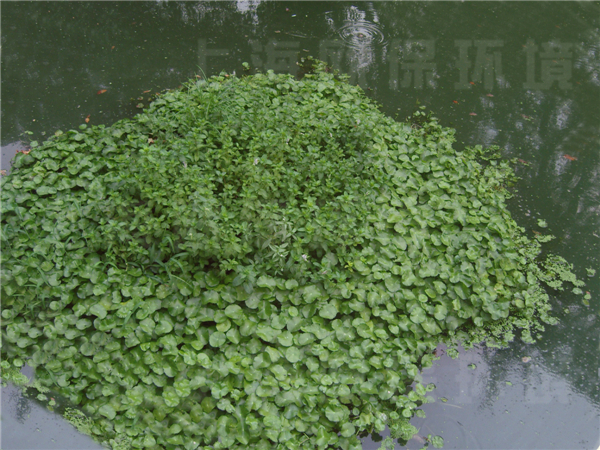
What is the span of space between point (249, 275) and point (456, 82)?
3.58 meters

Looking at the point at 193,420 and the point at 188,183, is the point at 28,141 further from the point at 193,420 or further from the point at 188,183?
the point at 193,420

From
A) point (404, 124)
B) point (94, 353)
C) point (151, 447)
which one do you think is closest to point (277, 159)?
point (404, 124)

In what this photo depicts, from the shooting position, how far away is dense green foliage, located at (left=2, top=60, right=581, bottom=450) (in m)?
2.87

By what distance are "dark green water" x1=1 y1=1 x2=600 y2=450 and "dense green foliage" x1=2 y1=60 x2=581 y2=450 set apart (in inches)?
12.6

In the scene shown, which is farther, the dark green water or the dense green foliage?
the dark green water

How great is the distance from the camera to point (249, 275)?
318 centimetres

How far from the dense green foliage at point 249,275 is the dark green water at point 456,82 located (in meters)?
0.32

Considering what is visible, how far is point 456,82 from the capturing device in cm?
544

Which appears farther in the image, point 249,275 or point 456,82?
point 456,82

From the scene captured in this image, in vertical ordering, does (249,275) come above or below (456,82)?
below

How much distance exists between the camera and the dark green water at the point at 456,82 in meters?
3.24

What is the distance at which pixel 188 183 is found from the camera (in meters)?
3.57

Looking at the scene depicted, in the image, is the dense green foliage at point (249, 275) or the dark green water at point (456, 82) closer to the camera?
the dense green foliage at point (249, 275)

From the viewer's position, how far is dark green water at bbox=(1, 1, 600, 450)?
10.6 ft
